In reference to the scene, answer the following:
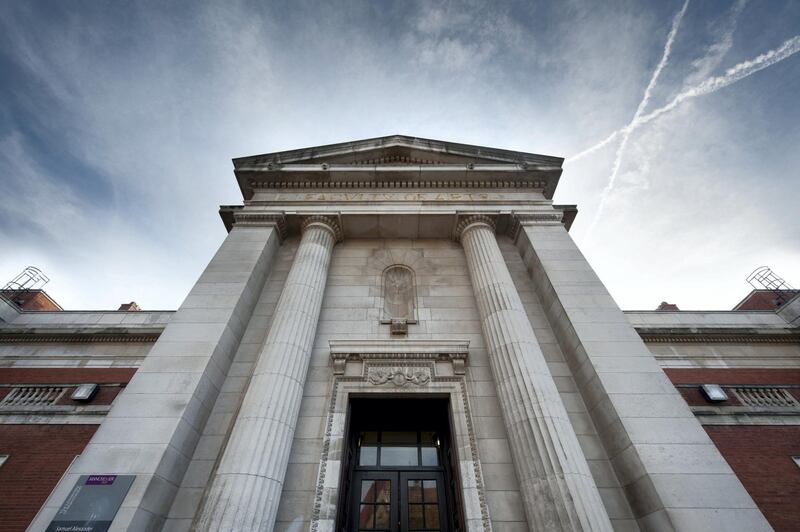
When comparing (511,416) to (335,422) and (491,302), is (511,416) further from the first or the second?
(335,422)

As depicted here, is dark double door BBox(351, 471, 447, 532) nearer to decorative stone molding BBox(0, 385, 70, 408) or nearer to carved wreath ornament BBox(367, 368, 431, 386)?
carved wreath ornament BBox(367, 368, 431, 386)

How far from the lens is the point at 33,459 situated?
10.4 m

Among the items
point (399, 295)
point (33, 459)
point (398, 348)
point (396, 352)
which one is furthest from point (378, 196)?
point (33, 459)

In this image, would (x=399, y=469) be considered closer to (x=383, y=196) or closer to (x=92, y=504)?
(x=92, y=504)

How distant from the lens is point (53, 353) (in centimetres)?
1338

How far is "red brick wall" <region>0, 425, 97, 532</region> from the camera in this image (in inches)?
374

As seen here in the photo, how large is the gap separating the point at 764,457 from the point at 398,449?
Result: 10.7 meters

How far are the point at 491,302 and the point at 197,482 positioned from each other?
757cm

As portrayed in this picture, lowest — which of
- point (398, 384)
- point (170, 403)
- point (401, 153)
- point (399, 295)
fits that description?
point (170, 403)

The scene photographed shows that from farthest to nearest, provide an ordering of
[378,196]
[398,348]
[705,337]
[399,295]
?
[705,337] → [378,196] → [399,295] → [398,348]

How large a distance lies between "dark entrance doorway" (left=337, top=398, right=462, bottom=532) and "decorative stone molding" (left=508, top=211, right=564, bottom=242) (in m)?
6.58

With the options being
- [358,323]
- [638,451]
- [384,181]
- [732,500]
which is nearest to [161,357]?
[358,323]

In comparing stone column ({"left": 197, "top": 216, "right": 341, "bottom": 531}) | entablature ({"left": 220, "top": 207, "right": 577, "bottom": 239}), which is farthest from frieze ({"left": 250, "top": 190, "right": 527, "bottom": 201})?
stone column ({"left": 197, "top": 216, "right": 341, "bottom": 531})

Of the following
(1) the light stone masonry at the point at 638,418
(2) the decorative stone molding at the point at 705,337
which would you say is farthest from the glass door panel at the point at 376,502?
(2) the decorative stone molding at the point at 705,337
